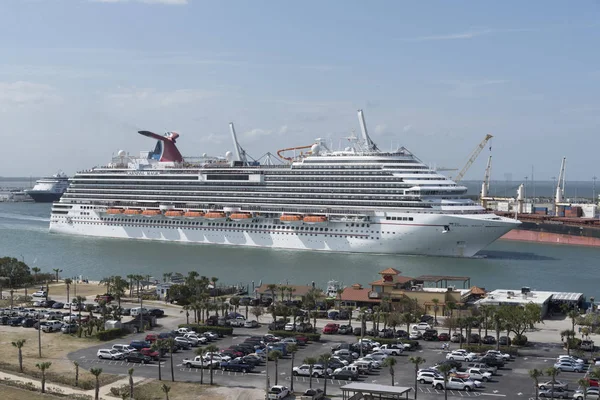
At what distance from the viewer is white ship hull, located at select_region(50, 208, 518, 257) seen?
6738 centimetres

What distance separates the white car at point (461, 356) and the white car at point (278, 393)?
28.6ft

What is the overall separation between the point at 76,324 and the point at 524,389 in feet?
74.4

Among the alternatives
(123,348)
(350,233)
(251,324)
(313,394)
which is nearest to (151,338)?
(123,348)

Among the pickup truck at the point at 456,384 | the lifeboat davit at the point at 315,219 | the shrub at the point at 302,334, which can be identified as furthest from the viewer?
the lifeboat davit at the point at 315,219

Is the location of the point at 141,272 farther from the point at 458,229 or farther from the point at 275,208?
the point at 458,229

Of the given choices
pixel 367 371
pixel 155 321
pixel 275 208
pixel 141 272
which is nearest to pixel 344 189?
pixel 275 208

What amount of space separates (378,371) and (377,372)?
0.20 metres

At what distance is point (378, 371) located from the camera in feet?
106

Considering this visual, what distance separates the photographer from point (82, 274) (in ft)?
214

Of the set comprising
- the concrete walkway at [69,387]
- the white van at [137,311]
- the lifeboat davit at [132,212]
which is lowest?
the concrete walkway at [69,387]

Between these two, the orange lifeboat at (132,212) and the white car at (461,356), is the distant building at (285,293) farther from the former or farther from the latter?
the orange lifeboat at (132,212)

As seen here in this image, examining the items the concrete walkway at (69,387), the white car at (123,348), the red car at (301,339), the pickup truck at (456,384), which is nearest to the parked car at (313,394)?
the pickup truck at (456,384)

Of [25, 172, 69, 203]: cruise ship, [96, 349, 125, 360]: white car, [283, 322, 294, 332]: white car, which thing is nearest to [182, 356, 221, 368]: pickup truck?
[96, 349, 125, 360]: white car

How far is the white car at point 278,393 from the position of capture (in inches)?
1110
